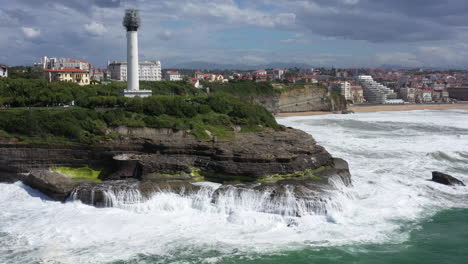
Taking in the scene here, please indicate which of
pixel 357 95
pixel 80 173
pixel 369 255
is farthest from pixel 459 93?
pixel 369 255

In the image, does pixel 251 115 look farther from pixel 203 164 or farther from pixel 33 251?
pixel 33 251

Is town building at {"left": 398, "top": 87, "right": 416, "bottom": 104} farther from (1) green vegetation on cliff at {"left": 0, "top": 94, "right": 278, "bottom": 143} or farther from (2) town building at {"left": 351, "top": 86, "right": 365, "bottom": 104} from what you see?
(1) green vegetation on cliff at {"left": 0, "top": 94, "right": 278, "bottom": 143}

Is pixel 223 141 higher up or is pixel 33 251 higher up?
pixel 223 141

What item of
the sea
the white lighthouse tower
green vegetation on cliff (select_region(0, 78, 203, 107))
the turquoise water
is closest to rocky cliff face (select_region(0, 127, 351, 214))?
the sea

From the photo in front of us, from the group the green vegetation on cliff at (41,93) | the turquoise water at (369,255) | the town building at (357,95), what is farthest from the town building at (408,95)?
the turquoise water at (369,255)

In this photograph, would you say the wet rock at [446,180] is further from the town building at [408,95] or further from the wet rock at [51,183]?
the town building at [408,95]

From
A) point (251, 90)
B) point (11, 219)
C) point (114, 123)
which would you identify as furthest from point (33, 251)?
point (251, 90)

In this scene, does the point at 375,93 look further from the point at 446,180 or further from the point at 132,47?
the point at 446,180
